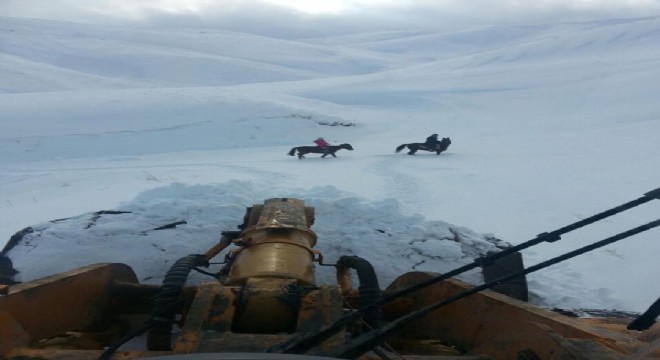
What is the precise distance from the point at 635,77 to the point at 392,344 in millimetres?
20478

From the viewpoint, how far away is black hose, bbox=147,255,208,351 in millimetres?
3467

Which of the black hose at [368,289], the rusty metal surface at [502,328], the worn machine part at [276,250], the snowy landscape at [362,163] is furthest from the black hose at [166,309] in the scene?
the snowy landscape at [362,163]

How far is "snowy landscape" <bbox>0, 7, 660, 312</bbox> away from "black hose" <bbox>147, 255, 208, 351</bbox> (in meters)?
2.21

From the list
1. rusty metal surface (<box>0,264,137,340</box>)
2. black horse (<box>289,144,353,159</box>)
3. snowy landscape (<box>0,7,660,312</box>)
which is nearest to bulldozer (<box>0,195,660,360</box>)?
rusty metal surface (<box>0,264,137,340</box>)

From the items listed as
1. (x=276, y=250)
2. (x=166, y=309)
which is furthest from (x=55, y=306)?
(x=276, y=250)

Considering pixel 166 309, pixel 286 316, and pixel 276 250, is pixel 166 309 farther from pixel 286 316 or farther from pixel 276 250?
pixel 276 250

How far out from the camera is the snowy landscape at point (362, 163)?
6.55 metres

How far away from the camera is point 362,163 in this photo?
1251 cm

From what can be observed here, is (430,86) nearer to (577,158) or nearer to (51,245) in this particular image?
(577,158)

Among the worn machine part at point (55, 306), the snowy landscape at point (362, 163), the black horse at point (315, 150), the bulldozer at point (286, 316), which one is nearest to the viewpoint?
the bulldozer at point (286, 316)

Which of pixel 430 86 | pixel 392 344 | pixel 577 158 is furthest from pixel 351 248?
pixel 430 86

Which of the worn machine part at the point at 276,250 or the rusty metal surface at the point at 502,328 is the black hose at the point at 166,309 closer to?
the worn machine part at the point at 276,250

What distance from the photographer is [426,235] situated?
7.17 meters

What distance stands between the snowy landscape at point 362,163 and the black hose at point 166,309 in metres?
2.21
